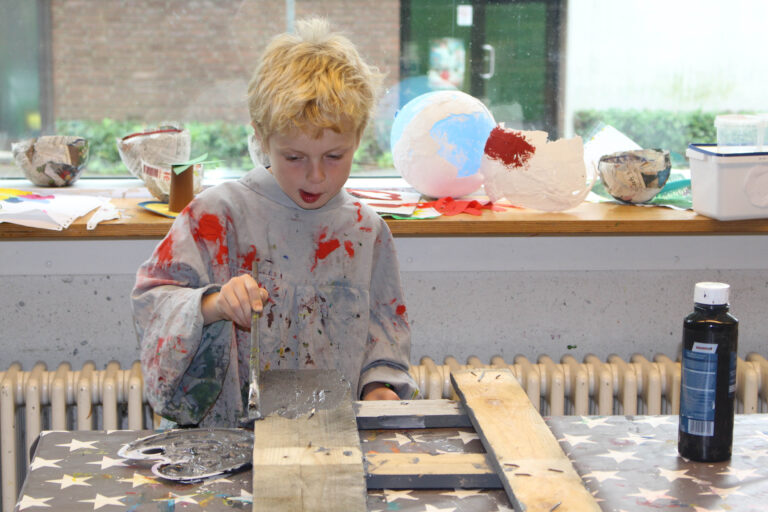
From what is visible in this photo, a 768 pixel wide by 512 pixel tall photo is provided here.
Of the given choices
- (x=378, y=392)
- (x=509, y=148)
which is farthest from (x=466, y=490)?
(x=509, y=148)

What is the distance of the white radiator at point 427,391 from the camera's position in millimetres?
1938

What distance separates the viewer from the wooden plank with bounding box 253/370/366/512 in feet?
2.73

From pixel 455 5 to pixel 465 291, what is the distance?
0.70m

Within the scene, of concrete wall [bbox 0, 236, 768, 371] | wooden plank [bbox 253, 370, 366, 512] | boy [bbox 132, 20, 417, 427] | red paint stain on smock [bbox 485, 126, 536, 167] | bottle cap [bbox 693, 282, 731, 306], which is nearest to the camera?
wooden plank [bbox 253, 370, 366, 512]

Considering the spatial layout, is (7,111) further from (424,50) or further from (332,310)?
(332,310)

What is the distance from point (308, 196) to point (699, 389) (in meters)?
0.61

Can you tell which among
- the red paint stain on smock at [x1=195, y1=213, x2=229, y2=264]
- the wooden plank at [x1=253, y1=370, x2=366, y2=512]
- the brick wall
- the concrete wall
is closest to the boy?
the red paint stain on smock at [x1=195, y1=213, x2=229, y2=264]

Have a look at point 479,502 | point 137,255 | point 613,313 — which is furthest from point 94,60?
point 479,502

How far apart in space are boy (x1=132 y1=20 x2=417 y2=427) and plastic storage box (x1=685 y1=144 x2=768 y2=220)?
80 cm

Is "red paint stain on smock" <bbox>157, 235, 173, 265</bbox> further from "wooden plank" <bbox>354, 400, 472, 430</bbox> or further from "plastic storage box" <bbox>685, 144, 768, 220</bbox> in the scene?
"plastic storage box" <bbox>685, 144, 768, 220</bbox>

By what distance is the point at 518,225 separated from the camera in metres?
1.92

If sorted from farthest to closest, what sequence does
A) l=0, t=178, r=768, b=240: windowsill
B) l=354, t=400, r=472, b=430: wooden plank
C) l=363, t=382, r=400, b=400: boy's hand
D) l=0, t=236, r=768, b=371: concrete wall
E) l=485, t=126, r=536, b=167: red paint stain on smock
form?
l=0, t=236, r=768, b=371: concrete wall
l=485, t=126, r=536, b=167: red paint stain on smock
l=0, t=178, r=768, b=240: windowsill
l=363, t=382, r=400, b=400: boy's hand
l=354, t=400, r=472, b=430: wooden plank

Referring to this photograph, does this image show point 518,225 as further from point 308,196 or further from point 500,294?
point 308,196

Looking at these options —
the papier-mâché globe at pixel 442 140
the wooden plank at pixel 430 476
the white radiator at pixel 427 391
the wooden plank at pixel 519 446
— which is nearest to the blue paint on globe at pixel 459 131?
the papier-mâché globe at pixel 442 140
